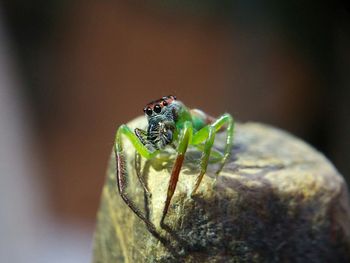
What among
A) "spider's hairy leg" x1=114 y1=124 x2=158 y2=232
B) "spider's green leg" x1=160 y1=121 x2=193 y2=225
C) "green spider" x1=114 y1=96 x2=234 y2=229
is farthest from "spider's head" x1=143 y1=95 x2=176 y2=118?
"spider's green leg" x1=160 y1=121 x2=193 y2=225

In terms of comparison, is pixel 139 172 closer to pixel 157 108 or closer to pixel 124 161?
pixel 124 161

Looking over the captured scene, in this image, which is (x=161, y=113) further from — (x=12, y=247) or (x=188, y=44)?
(x=188, y=44)

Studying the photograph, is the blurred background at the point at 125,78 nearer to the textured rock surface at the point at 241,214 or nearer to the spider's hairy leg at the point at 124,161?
the textured rock surface at the point at 241,214

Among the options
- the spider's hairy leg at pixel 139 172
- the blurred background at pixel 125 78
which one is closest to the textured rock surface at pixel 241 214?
the spider's hairy leg at pixel 139 172

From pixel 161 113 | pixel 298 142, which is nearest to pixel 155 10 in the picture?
pixel 298 142

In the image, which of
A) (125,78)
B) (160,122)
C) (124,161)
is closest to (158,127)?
(160,122)

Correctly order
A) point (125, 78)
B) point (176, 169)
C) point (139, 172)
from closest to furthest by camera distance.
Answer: point (176, 169) < point (139, 172) < point (125, 78)
